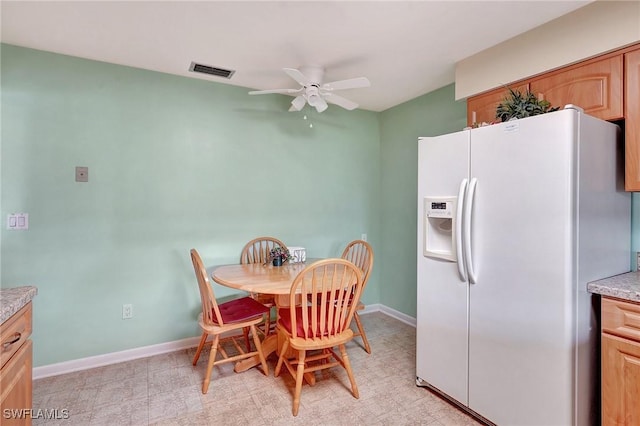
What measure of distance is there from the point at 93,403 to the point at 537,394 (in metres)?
2.64

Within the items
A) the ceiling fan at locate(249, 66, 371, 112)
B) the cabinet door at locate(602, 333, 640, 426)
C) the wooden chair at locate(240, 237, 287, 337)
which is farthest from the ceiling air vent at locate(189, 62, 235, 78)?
the cabinet door at locate(602, 333, 640, 426)

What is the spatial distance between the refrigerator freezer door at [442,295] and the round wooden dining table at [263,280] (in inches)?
37.5

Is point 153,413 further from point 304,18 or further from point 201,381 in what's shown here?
point 304,18

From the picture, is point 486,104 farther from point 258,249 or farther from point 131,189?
point 131,189

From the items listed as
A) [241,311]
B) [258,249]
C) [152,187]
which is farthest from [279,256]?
[152,187]

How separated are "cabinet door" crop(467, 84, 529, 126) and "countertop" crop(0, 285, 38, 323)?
9.61 ft

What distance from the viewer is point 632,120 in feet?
5.71

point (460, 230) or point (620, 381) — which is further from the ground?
point (460, 230)

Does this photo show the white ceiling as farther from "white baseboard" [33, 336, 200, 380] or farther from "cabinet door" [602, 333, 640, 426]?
"white baseboard" [33, 336, 200, 380]

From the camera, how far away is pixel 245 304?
2.56 metres

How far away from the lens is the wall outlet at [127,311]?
2.69 m

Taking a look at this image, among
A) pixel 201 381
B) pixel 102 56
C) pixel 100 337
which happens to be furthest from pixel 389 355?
pixel 102 56

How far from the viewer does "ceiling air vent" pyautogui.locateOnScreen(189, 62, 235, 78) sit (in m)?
2.71

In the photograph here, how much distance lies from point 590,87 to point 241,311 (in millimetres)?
2709
